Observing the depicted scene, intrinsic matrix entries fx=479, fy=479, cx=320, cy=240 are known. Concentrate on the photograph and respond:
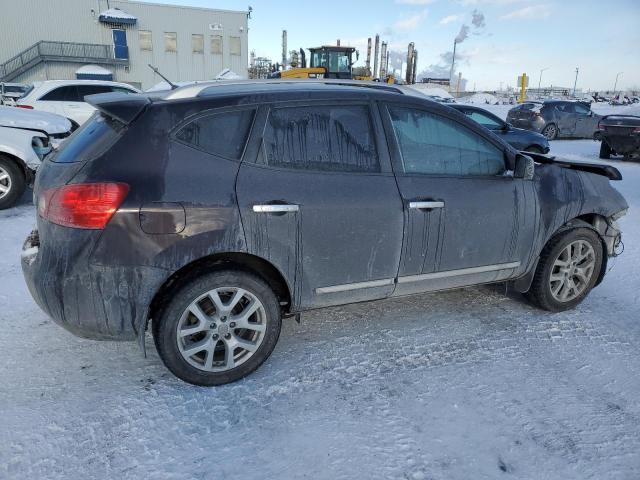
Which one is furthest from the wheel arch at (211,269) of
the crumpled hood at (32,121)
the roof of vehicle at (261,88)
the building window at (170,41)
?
the building window at (170,41)

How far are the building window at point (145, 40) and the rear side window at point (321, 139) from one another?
40333mm

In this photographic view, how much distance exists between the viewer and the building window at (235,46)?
3994cm

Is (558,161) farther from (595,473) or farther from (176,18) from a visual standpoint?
(176,18)

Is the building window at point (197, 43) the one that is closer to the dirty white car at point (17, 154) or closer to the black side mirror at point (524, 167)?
the dirty white car at point (17, 154)

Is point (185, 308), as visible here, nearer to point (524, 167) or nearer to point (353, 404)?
point (353, 404)

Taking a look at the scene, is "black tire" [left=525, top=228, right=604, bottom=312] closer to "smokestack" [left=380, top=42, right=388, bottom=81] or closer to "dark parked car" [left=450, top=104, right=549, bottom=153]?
"dark parked car" [left=450, top=104, right=549, bottom=153]

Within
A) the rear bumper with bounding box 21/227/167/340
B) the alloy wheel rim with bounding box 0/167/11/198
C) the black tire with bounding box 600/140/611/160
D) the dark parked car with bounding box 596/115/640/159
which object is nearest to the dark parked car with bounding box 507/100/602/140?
the black tire with bounding box 600/140/611/160

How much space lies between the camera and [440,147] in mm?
3248

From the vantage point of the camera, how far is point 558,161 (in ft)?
13.0

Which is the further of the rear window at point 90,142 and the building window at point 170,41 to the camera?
the building window at point 170,41

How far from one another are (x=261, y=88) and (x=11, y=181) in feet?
16.9

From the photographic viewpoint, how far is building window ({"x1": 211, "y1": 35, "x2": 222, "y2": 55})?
129 ft

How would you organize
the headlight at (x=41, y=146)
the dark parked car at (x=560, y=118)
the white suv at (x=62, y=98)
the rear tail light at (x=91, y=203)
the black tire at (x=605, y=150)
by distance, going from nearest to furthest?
the rear tail light at (x=91, y=203), the headlight at (x=41, y=146), the white suv at (x=62, y=98), the black tire at (x=605, y=150), the dark parked car at (x=560, y=118)

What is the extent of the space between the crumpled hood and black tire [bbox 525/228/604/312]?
6.91 m
